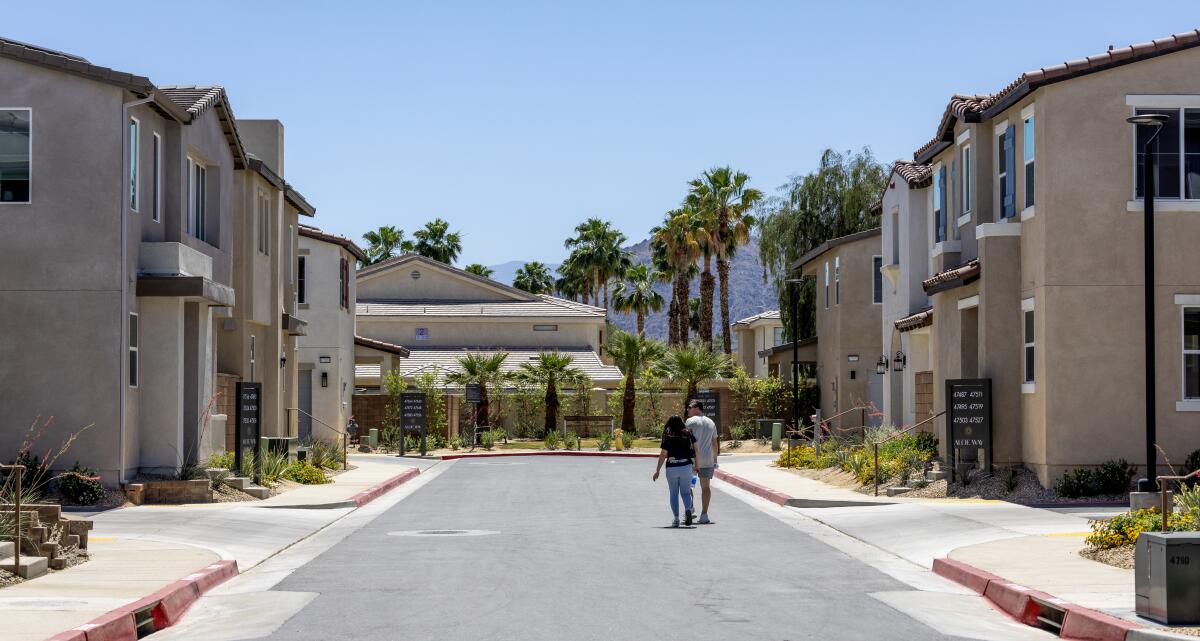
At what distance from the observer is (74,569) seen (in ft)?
49.6

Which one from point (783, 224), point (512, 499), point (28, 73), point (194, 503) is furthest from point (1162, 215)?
point (783, 224)

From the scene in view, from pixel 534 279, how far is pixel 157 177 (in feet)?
270

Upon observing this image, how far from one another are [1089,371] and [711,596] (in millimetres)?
12389

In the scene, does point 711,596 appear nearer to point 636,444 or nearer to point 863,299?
point 863,299

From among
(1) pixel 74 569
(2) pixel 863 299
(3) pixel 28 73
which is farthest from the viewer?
(2) pixel 863 299

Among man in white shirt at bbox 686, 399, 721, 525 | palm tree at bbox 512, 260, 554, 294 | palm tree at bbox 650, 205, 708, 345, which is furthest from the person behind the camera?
palm tree at bbox 512, 260, 554, 294

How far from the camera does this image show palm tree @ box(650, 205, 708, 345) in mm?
73750

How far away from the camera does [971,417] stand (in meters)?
25.1

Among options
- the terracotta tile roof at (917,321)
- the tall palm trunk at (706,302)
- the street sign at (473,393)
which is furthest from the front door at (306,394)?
the tall palm trunk at (706,302)

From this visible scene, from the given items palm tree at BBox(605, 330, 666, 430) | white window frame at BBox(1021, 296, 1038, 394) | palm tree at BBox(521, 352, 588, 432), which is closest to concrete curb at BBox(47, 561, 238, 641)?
white window frame at BBox(1021, 296, 1038, 394)

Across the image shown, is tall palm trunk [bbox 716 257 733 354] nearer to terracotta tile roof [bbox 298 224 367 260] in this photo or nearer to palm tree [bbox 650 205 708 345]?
palm tree [bbox 650 205 708 345]

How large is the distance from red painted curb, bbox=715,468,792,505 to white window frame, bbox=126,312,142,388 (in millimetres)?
11212

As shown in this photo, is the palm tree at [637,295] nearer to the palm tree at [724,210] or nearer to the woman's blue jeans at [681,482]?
the palm tree at [724,210]

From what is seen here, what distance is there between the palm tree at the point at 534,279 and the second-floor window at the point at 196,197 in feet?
251
